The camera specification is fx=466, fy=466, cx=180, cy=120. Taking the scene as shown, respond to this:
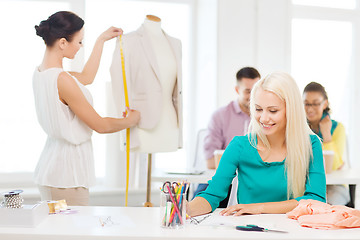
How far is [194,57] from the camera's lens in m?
5.36

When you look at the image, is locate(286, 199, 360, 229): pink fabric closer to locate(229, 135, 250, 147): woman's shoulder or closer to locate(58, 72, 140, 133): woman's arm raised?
locate(229, 135, 250, 147): woman's shoulder

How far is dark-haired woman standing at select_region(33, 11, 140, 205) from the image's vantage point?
2.38 m

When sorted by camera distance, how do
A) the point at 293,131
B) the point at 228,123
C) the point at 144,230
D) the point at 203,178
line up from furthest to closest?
the point at 228,123
the point at 203,178
the point at 293,131
the point at 144,230

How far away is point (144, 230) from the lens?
159 cm

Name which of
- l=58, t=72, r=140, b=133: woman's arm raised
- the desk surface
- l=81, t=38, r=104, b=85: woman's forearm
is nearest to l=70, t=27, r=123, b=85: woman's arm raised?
l=81, t=38, r=104, b=85: woman's forearm

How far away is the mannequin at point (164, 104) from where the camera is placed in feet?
10.3

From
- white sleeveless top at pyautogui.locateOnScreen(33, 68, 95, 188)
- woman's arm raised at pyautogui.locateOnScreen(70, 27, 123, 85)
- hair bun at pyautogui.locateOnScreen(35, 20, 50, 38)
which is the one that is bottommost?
white sleeveless top at pyautogui.locateOnScreen(33, 68, 95, 188)

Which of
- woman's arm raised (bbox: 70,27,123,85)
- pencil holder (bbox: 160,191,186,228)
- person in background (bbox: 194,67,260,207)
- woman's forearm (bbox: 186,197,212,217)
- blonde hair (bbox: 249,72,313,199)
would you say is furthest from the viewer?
person in background (bbox: 194,67,260,207)

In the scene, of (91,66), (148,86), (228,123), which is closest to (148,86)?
(148,86)

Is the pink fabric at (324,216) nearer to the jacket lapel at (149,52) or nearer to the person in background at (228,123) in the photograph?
the jacket lapel at (149,52)

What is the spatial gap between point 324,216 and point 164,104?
1.67 m

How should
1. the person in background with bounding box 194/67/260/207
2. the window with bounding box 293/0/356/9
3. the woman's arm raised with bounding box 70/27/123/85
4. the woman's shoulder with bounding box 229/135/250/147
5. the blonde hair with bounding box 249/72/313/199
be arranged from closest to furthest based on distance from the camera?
the blonde hair with bounding box 249/72/313/199
the woman's shoulder with bounding box 229/135/250/147
the woman's arm raised with bounding box 70/27/123/85
the person in background with bounding box 194/67/260/207
the window with bounding box 293/0/356/9

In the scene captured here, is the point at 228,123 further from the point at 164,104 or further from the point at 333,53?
the point at 333,53

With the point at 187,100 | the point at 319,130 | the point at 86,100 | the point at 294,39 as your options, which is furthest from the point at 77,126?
the point at 294,39
